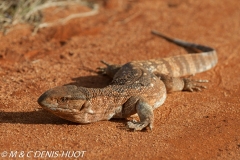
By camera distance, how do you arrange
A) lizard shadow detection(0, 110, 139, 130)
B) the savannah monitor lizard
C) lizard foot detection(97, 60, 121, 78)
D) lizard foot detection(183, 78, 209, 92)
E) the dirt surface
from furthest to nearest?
lizard foot detection(97, 60, 121, 78)
lizard foot detection(183, 78, 209, 92)
lizard shadow detection(0, 110, 139, 130)
the savannah monitor lizard
the dirt surface

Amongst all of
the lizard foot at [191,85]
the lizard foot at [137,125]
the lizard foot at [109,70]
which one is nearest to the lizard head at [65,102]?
the lizard foot at [137,125]

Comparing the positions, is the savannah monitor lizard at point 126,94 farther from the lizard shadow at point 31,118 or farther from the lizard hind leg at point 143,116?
the lizard shadow at point 31,118

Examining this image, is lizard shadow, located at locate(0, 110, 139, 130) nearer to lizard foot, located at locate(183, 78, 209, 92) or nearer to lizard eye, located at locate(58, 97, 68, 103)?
lizard eye, located at locate(58, 97, 68, 103)

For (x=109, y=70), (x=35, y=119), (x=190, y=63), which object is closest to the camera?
(x=35, y=119)

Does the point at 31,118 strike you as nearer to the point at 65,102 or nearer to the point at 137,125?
the point at 65,102

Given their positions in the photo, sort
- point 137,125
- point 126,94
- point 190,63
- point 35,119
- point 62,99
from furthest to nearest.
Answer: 1. point 190,63
2. point 126,94
3. point 35,119
4. point 137,125
5. point 62,99

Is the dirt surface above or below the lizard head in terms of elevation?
below

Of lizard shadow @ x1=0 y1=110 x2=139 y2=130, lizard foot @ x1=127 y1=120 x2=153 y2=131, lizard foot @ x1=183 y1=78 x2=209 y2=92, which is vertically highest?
lizard shadow @ x1=0 y1=110 x2=139 y2=130

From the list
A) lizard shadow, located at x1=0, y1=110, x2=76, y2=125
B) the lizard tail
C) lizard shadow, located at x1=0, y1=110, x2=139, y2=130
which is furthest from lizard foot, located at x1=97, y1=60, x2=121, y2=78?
lizard shadow, located at x1=0, y1=110, x2=76, y2=125

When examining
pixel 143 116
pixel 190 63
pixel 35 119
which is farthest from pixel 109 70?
pixel 35 119
